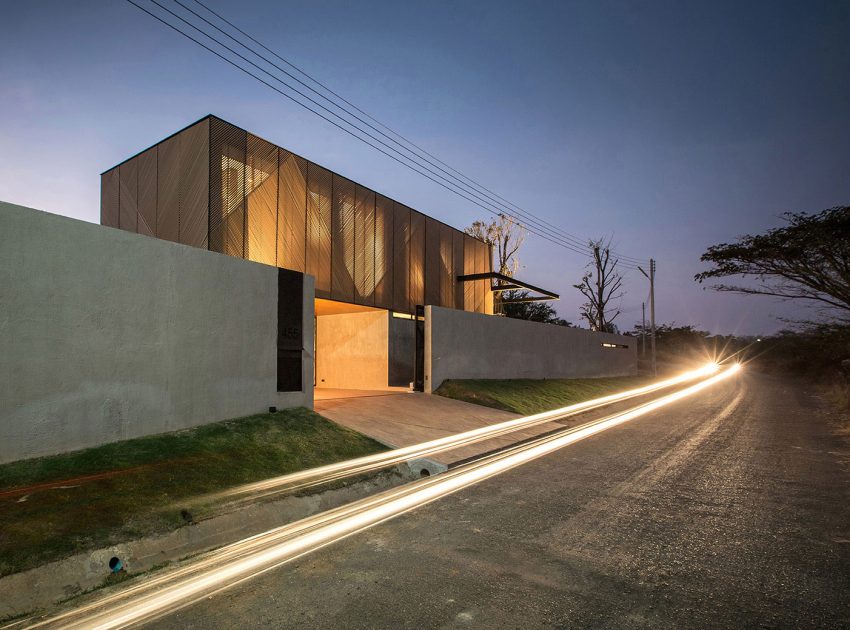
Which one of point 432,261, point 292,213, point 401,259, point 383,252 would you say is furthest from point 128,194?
point 432,261

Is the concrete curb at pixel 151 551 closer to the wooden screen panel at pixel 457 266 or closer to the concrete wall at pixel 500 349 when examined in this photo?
the concrete wall at pixel 500 349

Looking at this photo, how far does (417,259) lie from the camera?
68.7ft

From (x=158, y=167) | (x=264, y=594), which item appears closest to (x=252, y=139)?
(x=158, y=167)

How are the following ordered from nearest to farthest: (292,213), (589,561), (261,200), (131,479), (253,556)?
(589,561) → (253,556) → (131,479) → (261,200) → (292,213)

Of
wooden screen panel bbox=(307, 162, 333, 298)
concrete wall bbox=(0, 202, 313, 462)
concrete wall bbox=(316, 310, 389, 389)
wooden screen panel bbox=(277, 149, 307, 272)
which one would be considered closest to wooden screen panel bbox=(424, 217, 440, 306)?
concrete wall bbox=(316, 310, 389, 389)

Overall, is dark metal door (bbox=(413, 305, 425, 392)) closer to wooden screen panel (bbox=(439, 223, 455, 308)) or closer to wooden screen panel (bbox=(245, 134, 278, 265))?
wooden screen panel (bbox=(439, 223, 455, 308))

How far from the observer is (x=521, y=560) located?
418cm

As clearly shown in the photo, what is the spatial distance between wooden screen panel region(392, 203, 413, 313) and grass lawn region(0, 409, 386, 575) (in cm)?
1085

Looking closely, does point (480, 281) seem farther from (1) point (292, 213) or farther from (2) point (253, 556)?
(2) point (253, 556)

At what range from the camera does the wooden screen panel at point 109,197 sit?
55.0 ft

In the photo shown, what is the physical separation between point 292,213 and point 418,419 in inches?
307

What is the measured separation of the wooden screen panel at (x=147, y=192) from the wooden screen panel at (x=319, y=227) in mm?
4706

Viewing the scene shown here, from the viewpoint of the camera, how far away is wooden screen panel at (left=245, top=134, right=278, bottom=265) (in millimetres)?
14078

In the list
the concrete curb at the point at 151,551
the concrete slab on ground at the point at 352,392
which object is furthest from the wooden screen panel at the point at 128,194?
the concrete curb at the point at 151,551
